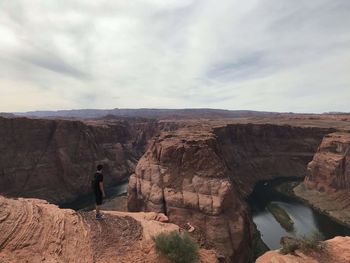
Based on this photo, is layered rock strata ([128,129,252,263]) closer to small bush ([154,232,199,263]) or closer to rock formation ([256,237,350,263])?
rock formation ([256,237,350,263])

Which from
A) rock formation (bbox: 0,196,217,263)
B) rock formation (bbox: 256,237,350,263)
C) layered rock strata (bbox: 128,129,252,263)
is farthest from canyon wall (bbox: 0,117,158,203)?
rock formation (bbox: 256,237,350,263)

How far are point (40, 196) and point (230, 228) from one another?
146ft

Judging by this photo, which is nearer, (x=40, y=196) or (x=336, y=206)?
(x=336, y=206)

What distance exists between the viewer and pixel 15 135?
6919cm

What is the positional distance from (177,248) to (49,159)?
65134 millimetres

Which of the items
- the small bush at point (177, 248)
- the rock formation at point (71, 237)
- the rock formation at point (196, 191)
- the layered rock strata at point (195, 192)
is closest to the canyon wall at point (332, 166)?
the rock formation at point (196, 191)

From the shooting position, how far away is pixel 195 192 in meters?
39.3

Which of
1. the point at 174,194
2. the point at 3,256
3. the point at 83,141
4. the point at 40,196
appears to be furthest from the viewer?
the point at 83,141

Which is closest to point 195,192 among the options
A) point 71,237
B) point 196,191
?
point 196,191

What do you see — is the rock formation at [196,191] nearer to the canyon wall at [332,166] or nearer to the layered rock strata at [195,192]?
the layered rock strata at [195,192]

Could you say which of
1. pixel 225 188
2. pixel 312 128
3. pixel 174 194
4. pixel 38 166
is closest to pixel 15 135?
pixel 38 166

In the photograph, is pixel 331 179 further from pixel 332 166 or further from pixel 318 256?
pixel 318 256

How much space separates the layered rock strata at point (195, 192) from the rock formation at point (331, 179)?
2881 centimetres

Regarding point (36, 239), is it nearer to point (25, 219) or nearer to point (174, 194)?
point (25, 219)
